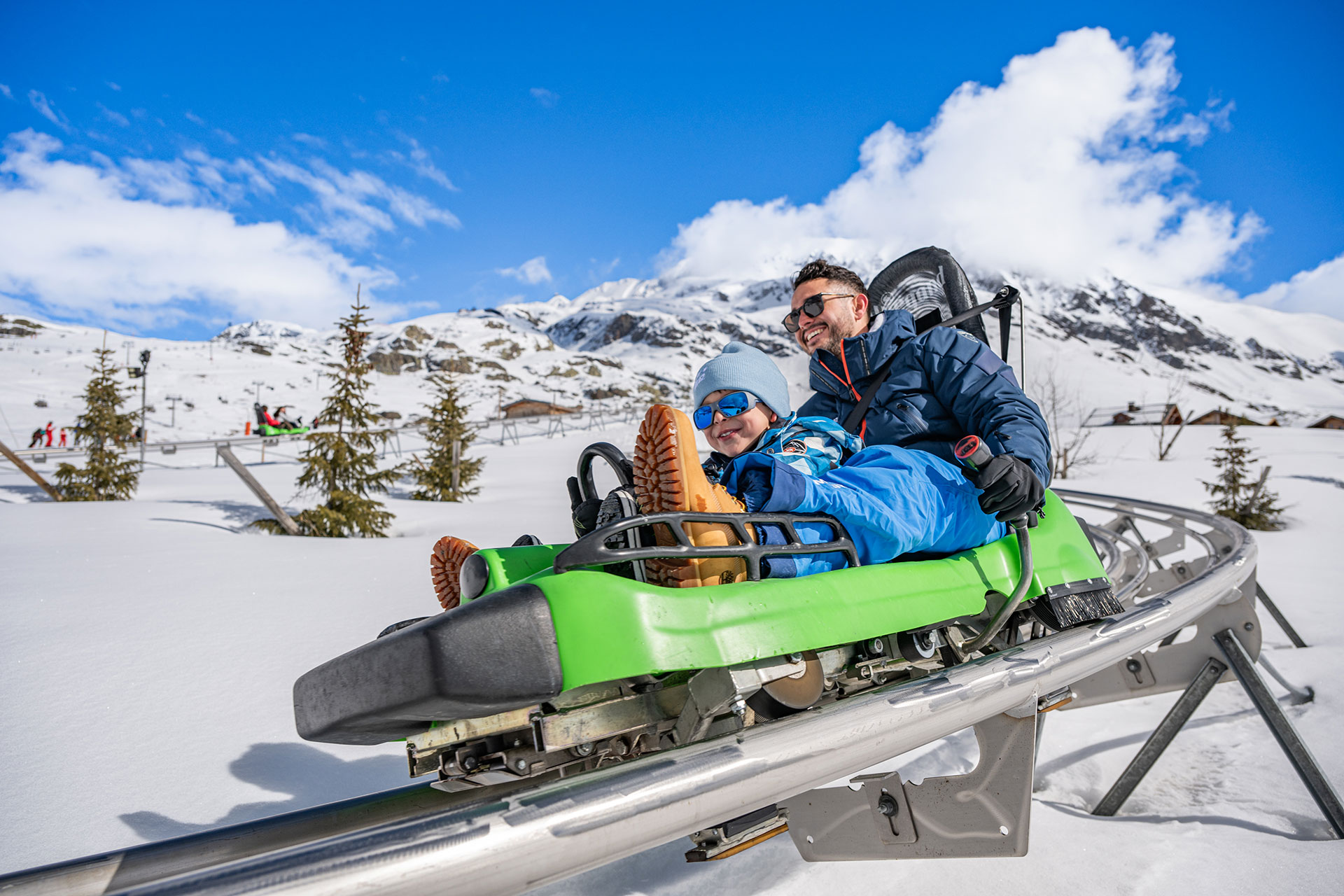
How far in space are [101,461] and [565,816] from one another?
14.2 metres

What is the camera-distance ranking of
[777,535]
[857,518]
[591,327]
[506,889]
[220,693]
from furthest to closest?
[591,327]
[220,693]
[857,518]
[777,535]
[506,889]

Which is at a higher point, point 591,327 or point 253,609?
point 591,327

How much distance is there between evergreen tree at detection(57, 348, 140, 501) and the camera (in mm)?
11570

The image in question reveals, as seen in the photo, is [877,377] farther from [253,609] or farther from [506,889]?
[253,609]

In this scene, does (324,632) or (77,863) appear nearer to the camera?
(77,863)

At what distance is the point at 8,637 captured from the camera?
3586 millimetres

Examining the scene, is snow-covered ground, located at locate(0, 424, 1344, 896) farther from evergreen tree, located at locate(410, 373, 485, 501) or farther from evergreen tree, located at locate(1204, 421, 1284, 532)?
evergreen tree, located at locate(410, 373, 485, 501)

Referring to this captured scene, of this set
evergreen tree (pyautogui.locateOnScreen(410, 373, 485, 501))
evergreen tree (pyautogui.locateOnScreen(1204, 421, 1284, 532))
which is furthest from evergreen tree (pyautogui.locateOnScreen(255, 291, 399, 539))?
evergreen tree (pyautogui.locateOnScreen(1204, 421, 1284, 532))

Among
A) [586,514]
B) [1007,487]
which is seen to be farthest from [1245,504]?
[586,514]

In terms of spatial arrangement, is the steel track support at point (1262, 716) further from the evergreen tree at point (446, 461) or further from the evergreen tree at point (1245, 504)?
the evergreen tree at point (446, 461)

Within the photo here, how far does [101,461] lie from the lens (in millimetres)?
11797

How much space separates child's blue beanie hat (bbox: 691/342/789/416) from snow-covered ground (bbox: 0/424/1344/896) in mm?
1483

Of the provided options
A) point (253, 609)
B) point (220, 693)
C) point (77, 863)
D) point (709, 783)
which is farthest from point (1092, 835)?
point (253, 609)

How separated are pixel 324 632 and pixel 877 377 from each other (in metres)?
3.33
